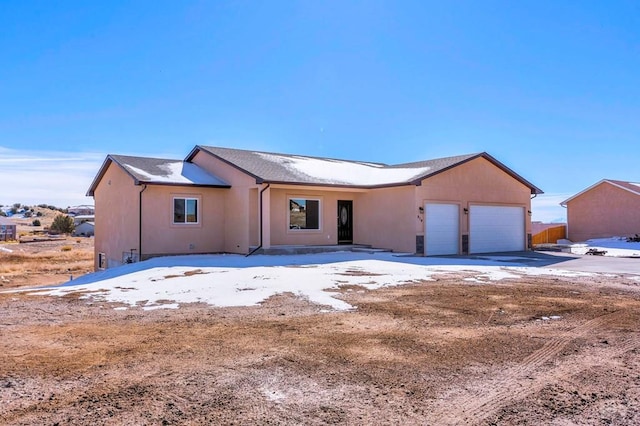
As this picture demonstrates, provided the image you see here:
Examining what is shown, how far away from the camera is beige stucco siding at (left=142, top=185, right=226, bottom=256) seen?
18578mm

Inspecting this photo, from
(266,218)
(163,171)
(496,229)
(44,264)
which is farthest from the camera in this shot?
(44,264)

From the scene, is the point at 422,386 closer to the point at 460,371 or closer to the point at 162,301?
the point at 460,371

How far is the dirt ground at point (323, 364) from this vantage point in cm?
414

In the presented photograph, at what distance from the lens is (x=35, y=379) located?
4.89 m

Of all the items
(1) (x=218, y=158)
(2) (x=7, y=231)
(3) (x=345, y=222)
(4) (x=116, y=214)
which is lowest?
(2) (x=7, y=231)

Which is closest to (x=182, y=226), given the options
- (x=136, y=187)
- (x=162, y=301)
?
(x=136, y=187)

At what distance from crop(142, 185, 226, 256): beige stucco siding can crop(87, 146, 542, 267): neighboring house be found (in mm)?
37

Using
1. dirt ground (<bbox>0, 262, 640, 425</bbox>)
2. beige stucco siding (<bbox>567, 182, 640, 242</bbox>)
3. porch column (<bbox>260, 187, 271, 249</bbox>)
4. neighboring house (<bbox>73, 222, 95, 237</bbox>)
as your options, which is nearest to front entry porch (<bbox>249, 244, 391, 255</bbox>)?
porch column (<bbox>260, 187, 271, 249</bbox>)

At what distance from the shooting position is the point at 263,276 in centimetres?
1277

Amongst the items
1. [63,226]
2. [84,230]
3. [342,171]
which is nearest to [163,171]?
[342,171]

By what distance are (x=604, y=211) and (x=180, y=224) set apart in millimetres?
26983

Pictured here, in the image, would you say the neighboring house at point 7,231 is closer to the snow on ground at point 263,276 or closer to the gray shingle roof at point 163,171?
the gray shingle roof at point 163,171

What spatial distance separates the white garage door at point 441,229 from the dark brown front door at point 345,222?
354 centimetres

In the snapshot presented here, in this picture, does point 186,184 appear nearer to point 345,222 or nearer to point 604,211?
point 345,222
